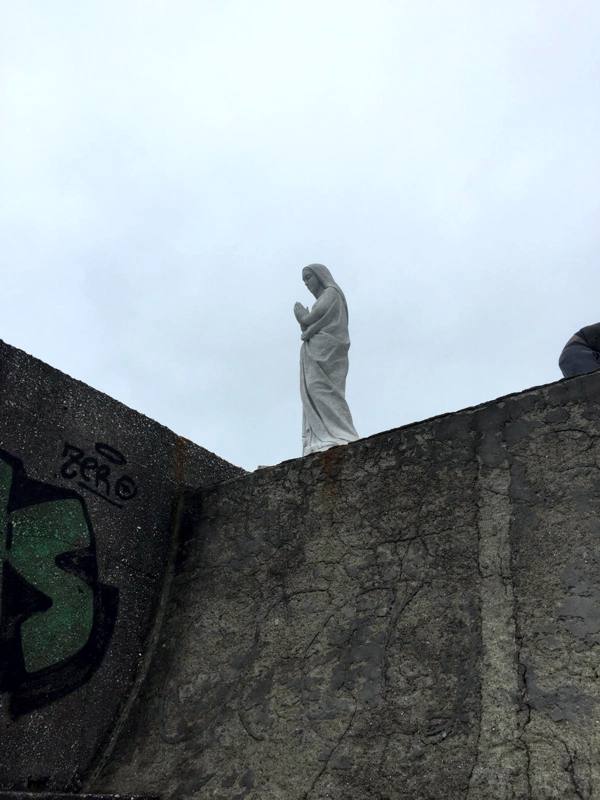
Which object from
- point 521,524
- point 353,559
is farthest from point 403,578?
point 521,524

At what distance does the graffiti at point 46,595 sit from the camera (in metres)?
3.44

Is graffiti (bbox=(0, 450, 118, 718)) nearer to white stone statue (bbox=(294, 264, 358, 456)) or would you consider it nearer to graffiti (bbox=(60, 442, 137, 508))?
graffiti (bbox=(60, 442, 137, 508))

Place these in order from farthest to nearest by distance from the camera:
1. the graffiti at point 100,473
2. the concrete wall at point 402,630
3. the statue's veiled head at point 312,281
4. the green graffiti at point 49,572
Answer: the statue's veiled head at point 312,281 → the graffiti at point 100,473 → the green graffiti at point 49,572 → the concrete wall at point 402,630

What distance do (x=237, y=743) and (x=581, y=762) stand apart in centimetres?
132

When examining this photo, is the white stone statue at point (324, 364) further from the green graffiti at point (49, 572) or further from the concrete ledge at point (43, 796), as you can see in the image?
the concrete ledge at point (43, 796)

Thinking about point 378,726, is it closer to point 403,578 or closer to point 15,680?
point 403,578

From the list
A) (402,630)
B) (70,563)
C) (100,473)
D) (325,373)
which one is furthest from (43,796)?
(325,373)

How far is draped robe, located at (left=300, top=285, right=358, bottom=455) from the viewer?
5852 millimetres

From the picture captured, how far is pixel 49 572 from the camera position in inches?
144

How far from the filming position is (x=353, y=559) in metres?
3.45

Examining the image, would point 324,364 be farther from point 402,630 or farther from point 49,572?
point 402,630

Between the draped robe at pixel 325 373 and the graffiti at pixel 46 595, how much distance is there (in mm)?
2182

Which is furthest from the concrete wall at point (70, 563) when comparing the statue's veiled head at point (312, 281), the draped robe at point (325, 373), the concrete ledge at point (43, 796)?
the statue's veiled head at point (312, 281)

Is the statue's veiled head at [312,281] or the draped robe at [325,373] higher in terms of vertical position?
the statue's veiled head at [312,281]
